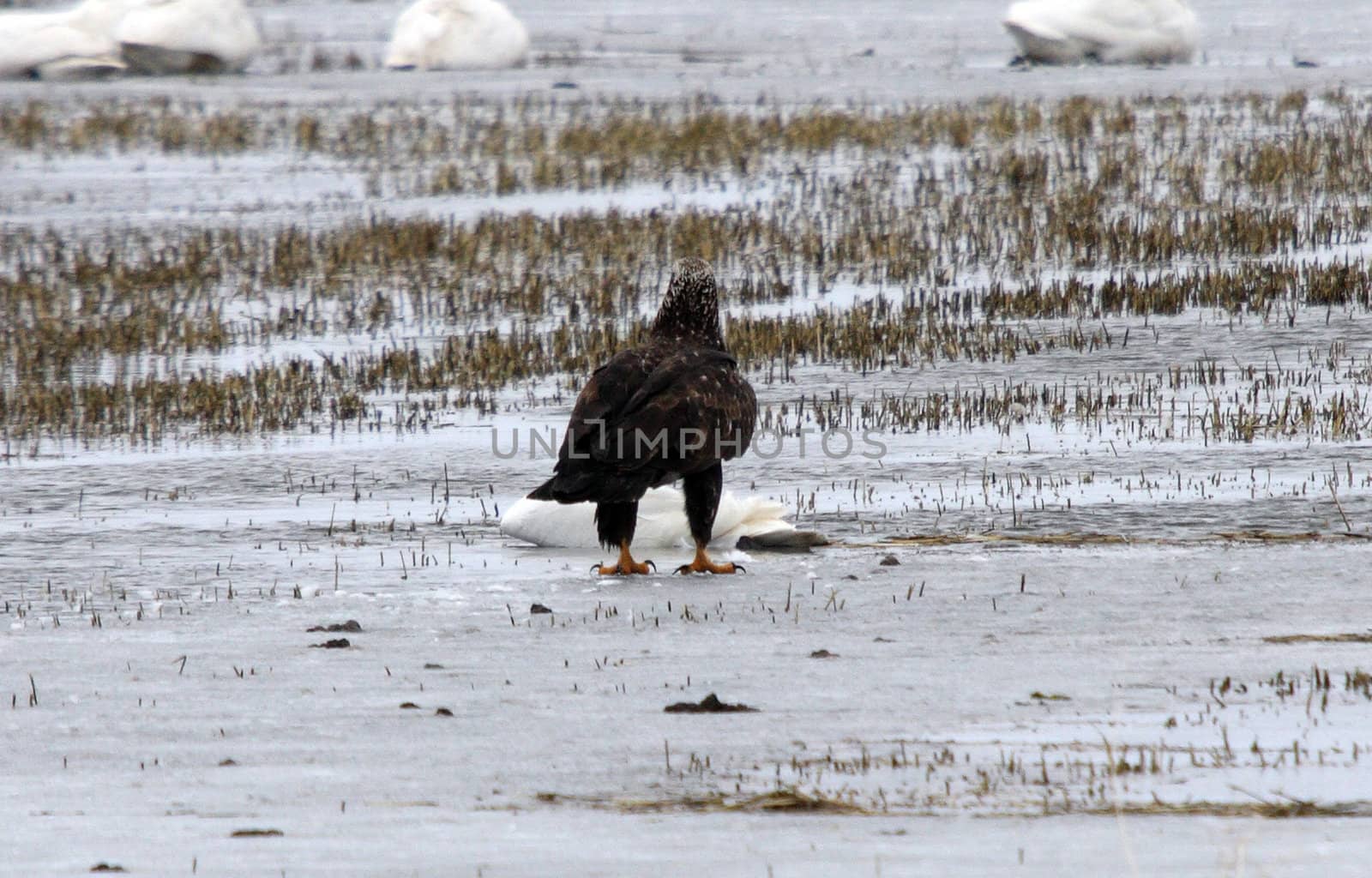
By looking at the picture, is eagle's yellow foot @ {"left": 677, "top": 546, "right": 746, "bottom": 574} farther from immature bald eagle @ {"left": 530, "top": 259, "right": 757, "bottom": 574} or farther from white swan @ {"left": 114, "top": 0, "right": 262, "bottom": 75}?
white swan @ {"left": 114, "top": 0, "right": 262, "bottom": 75}

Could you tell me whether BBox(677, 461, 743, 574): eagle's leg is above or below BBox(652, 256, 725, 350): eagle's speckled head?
below

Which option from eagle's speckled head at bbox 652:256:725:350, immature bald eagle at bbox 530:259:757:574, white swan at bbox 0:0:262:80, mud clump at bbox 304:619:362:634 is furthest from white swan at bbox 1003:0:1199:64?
mud clump at bbox 304:619:362:634

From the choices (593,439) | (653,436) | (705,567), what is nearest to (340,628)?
(593,439)

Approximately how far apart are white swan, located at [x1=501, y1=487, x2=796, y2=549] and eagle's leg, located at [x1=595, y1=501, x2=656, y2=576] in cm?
47

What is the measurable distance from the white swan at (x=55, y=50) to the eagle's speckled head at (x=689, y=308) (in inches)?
1254

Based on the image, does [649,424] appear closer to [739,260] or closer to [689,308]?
[689,308]

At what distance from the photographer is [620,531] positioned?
7938 mm

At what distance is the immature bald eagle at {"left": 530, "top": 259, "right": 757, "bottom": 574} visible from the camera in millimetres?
7512

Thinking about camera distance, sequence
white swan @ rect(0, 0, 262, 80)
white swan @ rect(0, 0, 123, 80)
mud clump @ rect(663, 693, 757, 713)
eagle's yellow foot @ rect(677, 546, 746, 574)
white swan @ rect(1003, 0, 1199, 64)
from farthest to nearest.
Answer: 1. white swan @ rect(0, 0, 262, 80)
2. white swan @ rect(0, 0, 123, 80)
3. white swan @ rect(1003, 0, 1199, 64)
4. eagle's yellow foot @ rect(677, 546, 746, 574)
5. mud clump @ rect(663, 693, 757, 713)

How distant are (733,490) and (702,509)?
1.74 m

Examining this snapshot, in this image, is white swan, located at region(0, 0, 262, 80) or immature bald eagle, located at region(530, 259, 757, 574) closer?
immature bald eagle, located at region(530, 259, 757, 574)

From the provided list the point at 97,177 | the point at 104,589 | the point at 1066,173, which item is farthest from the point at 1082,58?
the point at 104,589

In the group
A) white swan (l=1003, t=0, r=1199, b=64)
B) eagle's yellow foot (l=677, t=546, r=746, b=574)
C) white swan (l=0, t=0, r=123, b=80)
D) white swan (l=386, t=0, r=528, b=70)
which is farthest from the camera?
white swan (l=386, t=0, r=528, b=70)

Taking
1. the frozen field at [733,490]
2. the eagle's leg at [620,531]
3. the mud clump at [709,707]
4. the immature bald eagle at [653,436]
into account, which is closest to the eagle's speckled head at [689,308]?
the immature bald eagle at [653,436]
